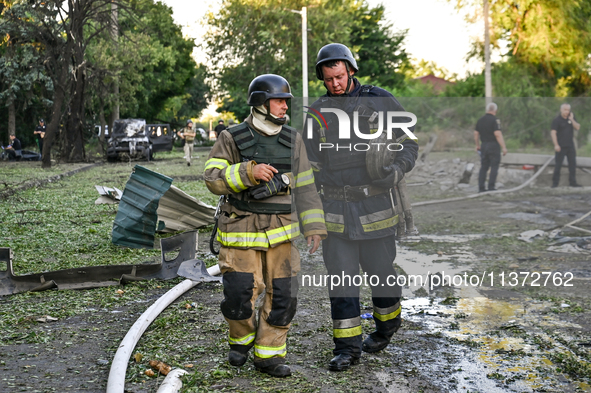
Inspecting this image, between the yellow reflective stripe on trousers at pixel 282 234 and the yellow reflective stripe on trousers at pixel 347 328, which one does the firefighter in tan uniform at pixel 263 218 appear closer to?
the yellow reflective stripe on trousers at pixel 282 234

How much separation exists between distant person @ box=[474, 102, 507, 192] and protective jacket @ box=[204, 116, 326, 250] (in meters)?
1.13

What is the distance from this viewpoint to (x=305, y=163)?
14.5ft

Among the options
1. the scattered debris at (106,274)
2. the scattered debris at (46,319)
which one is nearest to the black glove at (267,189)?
the scattered debris at (46,319)

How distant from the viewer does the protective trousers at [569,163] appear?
180 inches

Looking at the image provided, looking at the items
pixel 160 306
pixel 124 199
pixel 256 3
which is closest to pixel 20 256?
pixel 124 199

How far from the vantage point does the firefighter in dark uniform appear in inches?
171

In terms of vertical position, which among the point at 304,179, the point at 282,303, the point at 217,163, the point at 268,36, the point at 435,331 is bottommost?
the point at 435,331

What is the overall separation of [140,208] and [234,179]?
4.69m

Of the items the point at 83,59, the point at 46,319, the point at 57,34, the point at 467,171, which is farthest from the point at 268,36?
the point at 467,171

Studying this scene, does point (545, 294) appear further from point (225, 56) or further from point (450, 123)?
point (225, 56)

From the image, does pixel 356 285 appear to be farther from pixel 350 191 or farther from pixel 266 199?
pixel 266 199

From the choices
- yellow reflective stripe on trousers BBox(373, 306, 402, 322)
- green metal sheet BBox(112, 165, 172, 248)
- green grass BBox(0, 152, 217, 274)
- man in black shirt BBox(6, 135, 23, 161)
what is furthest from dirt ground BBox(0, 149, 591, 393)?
man in black shirt BBox(6, 135, 23, 161)

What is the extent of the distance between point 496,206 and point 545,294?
6.19ft

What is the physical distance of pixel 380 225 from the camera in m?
4.47
